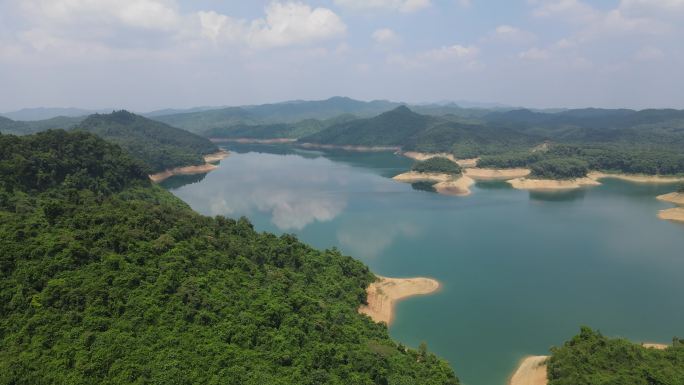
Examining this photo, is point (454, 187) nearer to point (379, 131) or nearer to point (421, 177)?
point (421, 177)

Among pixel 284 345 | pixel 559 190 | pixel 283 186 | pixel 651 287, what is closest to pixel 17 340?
pixel 284 345

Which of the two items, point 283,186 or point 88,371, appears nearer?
point 88,371

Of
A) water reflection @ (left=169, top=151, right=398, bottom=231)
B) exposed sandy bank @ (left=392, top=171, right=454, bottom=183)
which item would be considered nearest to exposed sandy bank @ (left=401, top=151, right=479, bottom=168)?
exposed sandy bank @ (left=392, top=171, right=454, bottom=183)

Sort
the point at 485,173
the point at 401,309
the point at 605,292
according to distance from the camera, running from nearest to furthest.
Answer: the point at 401,309 → the point at 605,292 → the point at 485,173

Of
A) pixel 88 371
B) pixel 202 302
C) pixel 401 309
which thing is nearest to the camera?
pixel 88 371

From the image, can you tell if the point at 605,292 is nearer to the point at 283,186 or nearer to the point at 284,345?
the point at 284,345

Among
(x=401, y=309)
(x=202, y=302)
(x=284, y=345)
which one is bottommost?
(x=401, y=309)

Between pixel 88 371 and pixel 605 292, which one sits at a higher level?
pixel 88 371
